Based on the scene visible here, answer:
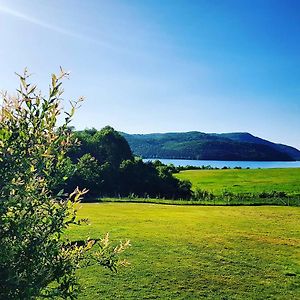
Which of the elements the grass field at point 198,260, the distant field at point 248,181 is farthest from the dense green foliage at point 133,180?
the grass field at point 198,260

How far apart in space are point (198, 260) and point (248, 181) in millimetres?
57674

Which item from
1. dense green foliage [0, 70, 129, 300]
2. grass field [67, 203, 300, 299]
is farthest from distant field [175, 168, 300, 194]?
dense green foliage [0, 70, 129, 300]

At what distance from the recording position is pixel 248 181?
7031 centimetres

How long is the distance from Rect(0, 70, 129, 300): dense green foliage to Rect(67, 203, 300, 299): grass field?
3.05 m

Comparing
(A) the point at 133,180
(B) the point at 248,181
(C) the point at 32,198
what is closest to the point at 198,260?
(C) the point at 32,198

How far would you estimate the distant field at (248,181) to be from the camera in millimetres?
59125

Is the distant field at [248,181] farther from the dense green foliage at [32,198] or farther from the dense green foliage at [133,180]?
the dense green foliage at [32,198]

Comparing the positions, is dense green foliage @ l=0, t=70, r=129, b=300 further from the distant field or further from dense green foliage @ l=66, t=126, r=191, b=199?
the distant field

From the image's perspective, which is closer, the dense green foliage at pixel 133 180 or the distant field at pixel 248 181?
the dense green foliage at pixel 133 180

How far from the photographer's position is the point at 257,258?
15094 millimetres

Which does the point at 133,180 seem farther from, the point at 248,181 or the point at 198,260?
the point at 198,260

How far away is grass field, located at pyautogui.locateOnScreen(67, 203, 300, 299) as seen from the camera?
1151 cm

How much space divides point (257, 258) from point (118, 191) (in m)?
41.7

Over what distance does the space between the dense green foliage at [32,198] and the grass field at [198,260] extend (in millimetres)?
3047
